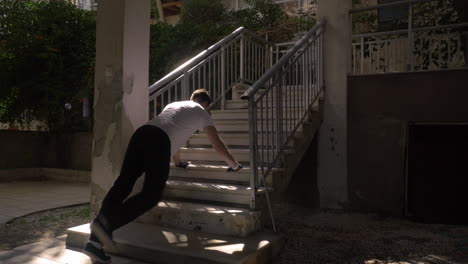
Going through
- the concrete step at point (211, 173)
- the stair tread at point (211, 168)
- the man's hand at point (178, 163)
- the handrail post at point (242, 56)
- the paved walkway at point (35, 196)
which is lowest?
the paved walkway at point (35, 196)

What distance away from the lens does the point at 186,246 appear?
128 inches

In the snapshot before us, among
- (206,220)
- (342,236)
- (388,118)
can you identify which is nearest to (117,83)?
(206,220)

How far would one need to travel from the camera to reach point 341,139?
5.73m

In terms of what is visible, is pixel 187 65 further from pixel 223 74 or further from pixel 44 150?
pixel 44 150

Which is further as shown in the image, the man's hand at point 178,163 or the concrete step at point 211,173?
the man's hand at point 178,163

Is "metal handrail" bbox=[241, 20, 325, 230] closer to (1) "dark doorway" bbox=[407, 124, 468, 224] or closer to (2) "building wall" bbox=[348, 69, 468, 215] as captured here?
(2) "building wall" bbox=[348, 69, 468, 215]

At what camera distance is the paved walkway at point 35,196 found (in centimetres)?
611

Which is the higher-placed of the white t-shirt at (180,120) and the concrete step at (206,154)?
the white t-shirt at (180,120)

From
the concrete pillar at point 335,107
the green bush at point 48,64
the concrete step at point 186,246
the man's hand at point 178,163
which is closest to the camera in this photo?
the concrete step at point 186,246

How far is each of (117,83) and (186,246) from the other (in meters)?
1.92

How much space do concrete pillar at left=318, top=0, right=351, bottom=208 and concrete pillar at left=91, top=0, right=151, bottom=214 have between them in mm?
2860

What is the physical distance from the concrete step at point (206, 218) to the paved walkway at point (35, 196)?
111 inches

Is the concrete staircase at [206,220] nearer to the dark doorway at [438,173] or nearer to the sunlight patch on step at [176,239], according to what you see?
the sunlight patch on step at [176,239]

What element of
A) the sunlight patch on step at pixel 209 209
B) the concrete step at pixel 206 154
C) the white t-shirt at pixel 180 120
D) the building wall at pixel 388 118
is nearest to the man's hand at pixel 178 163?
the concrete step at pixel 206 154
